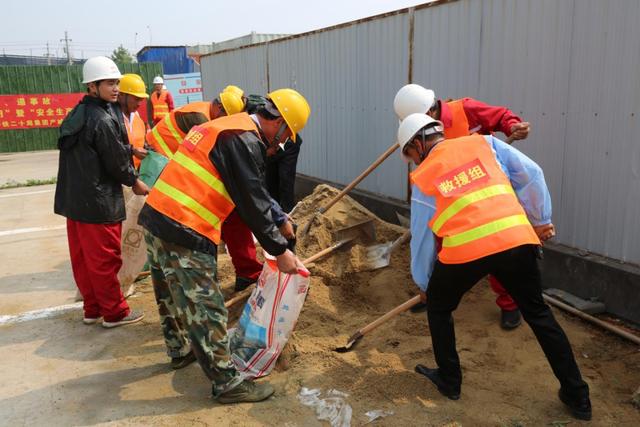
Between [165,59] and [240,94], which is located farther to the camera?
[165,59]

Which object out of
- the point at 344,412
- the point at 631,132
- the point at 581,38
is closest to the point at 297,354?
the point at 344,412

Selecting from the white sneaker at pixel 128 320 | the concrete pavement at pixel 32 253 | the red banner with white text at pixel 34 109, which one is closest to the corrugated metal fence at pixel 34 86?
the red banner with white text at pixel 34 109

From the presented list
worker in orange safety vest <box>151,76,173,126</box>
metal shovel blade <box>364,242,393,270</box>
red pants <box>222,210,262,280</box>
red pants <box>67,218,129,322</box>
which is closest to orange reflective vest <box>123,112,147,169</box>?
red pants <box>67,218,129,322</box>

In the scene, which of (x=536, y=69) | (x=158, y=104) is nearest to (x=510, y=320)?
(x=536, y=69)

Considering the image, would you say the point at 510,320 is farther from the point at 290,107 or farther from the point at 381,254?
the point at 290,107

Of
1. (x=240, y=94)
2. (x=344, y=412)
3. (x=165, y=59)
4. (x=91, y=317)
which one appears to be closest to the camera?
(x=344, y=412)

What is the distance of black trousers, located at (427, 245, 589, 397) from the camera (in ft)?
8.38

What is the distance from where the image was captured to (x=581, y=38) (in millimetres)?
3834

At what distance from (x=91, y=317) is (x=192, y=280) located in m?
1.91

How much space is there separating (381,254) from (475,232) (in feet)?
7.56

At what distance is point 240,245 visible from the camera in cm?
458

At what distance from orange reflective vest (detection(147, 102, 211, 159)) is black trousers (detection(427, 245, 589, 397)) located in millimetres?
3072

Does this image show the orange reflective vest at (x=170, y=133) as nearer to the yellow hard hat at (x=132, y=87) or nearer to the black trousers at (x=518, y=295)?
the yellow hard hat at (x=132, y=87)

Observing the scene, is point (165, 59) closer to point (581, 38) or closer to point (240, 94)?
point (240, 94)
